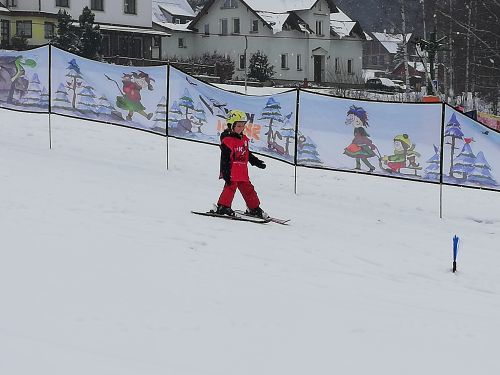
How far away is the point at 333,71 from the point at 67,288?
66.6m

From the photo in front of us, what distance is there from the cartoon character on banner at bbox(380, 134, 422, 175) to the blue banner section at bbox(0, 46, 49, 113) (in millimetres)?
6952

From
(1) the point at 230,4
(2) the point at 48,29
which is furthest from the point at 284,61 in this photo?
(2) the point at 48,29

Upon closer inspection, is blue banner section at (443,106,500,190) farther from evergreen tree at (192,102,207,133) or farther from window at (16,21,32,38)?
window at (16,21,32,38)

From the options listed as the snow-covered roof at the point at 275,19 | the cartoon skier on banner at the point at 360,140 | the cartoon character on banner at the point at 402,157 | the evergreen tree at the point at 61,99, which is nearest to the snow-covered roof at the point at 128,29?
the snow-covered roof at the point at 275,19

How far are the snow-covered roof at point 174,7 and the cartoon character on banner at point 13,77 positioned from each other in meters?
69.2

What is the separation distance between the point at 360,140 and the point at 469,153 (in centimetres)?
174

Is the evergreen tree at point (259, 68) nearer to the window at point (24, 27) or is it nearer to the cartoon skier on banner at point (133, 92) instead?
the window at point (24, 27)

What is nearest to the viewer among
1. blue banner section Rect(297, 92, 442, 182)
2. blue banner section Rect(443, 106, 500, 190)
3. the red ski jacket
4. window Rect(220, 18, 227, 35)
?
the red ski jacket

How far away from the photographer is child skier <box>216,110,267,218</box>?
34.4ft

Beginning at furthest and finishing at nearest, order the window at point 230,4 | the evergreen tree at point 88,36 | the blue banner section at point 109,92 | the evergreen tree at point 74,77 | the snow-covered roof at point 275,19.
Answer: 1. the window at point 230,4
2. the snow-covered roof at point 275,19
3. the evergreen tree at point 88,36
4. the evergreen tree at point 74,77
5. the blue banner section at point 109,92

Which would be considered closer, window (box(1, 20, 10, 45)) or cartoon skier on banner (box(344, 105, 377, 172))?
cartoon skier on banner (box(344, 105, 377, 172))

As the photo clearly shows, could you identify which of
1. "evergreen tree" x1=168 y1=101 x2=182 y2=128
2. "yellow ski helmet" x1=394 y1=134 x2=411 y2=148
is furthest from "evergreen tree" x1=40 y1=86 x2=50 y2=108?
"yellow ski helmet" x1=394 y1=134 x2=411 y2=148

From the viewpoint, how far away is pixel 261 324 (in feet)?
19.6

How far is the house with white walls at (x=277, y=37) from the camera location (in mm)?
68312
